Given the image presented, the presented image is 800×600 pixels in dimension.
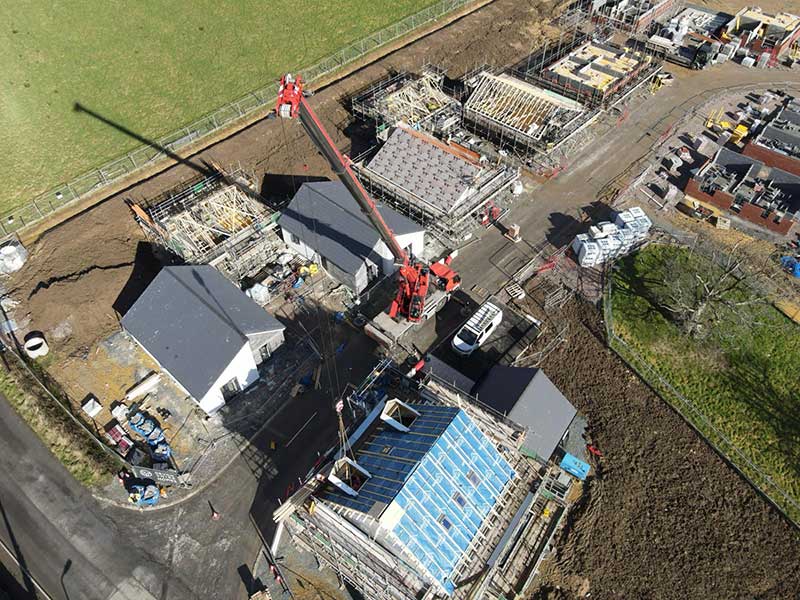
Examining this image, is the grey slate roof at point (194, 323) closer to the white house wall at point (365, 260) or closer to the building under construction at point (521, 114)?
the white house wall at point (365, 260)

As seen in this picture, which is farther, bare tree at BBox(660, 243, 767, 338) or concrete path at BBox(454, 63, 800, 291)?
concrete path at BBox(454, 63, 800, 291)

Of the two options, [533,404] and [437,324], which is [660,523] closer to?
[533,404]

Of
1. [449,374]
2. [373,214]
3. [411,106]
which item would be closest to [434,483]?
[449,374]

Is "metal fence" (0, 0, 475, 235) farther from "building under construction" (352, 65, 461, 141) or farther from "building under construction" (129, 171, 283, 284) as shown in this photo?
"building under construction" (352, 65, 461, 141)

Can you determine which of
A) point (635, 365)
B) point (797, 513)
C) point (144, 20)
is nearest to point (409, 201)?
point (635, 365)

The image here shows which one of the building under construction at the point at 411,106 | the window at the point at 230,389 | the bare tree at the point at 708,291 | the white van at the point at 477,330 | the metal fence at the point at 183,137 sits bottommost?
the bare tree at the point at 708,291

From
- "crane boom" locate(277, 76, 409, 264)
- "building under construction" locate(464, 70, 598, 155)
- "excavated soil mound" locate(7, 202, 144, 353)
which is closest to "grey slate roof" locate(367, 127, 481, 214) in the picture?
"building under construction" locate(464, 70, 598, 155)

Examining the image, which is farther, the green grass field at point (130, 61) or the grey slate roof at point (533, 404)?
the green grass field at point (130, 61)

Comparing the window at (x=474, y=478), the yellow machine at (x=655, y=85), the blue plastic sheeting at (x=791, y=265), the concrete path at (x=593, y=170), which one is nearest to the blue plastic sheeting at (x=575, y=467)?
the window at (x=474, y=478)
